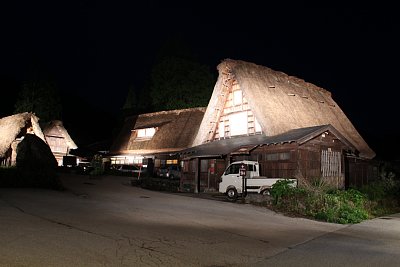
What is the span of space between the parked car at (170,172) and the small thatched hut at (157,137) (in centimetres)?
127

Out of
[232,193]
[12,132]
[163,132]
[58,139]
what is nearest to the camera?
[232,193]

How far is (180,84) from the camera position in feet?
141

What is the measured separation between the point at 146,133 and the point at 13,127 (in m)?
13.1

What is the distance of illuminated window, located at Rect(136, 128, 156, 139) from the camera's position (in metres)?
36.4

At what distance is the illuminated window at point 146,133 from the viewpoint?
36.4 meters

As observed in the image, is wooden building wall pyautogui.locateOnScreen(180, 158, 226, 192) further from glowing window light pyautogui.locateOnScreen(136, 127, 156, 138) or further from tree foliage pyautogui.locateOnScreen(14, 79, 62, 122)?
tree foliage pyautogui.locateOnScreen(14, 79, 62, 122)

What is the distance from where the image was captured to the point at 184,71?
43625 millimetres

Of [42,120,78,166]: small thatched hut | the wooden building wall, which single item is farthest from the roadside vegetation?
[42,120,78,166]: small thatched hut

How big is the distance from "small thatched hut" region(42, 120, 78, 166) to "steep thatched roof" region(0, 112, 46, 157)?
5.55 meters

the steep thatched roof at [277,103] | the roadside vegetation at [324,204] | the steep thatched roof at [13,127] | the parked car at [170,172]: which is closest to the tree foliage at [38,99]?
the steep thatched roof at [13,127]

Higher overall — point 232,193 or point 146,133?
point 146,133

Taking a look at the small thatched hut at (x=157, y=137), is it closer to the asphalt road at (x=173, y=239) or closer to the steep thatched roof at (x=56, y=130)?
the steep thatched roof at (x=56, y=130)

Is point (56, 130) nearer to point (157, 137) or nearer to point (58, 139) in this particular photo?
point (58, 139)

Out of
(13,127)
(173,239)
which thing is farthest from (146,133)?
(173,239)
